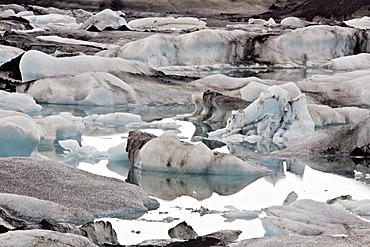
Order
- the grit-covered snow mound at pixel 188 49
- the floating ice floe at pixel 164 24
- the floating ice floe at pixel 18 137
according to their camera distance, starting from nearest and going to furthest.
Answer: the floating ice floe at pixel 18 137 < the grit-covered snow mound at pixel 188 49 < the floating ice floe at pixel 164 24

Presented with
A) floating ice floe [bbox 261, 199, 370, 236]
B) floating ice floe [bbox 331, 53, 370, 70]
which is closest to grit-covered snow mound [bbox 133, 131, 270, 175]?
floating ice floe [bbox 261, 199, 370, 236]

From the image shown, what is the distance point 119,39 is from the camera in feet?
70.6

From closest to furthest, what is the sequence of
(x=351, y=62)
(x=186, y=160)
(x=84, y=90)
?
(x=186, y=160) < (x=84, y=90) < (x=351, y=62)

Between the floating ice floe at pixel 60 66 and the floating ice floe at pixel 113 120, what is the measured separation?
266 centimetres

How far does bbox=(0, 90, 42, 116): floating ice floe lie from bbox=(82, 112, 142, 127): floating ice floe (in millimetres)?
817

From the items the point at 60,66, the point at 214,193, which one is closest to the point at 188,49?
the point at 60,66

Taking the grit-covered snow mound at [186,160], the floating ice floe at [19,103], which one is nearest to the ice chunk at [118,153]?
the grit-covered snow mound at [186,160]

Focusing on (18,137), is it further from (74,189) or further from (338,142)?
(338,142)

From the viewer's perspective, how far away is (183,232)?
503 centimetres

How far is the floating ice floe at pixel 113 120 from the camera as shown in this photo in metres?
10.6

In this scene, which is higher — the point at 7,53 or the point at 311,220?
the point at 311,220

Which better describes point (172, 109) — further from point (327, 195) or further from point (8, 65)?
point (327, 195)

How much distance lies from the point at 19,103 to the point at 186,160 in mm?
4604

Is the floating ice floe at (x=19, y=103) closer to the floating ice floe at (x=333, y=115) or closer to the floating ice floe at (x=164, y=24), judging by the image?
the floating ice floe at (x=333, y=115)
